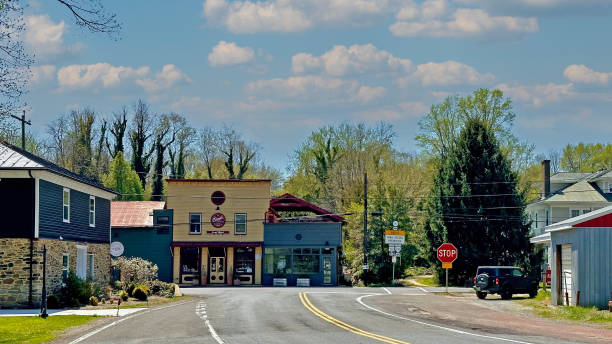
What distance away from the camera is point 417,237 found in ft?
215

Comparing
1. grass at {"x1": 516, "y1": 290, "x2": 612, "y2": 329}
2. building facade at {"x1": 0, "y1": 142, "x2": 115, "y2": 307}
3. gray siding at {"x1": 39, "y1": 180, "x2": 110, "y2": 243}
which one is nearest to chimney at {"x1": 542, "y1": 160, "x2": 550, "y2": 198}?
grass at {"x1": 516, "y1": 290, "x2": 612, "y2": 329}

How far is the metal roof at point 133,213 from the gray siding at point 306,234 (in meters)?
9.66

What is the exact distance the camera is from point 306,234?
61688 millimetres

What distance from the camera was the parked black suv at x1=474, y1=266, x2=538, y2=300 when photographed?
4109 centimetres

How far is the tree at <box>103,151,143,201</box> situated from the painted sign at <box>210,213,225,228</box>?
16920 mm

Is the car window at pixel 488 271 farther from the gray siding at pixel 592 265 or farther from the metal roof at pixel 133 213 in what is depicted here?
the metal roof at pixel 133 213

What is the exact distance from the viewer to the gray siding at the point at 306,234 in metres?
61.5

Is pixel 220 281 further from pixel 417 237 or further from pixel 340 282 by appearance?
pixel 417 237

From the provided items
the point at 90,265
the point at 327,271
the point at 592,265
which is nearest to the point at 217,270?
the point at 327,271

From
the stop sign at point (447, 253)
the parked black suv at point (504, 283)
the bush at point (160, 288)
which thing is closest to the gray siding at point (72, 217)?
the bush at point (160, 288)

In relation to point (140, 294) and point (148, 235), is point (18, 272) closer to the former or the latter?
point (140, 294)

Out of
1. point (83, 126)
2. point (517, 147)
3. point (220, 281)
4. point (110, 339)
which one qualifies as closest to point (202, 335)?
point (110, 339)

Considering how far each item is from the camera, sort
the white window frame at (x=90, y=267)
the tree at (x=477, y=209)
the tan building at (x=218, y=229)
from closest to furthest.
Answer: the white window frame at (x=90, y=267)
the tree at (x=477, y=209)
the tan building at (x=218, y=229)

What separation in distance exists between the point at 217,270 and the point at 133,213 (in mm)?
8174
